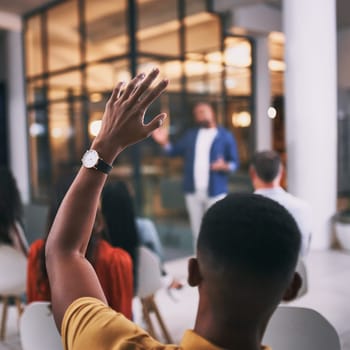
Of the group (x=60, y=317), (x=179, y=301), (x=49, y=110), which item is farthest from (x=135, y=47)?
(x=60, y=317)

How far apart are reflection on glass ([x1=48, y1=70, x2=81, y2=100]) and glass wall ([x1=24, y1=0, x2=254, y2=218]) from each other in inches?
0.6

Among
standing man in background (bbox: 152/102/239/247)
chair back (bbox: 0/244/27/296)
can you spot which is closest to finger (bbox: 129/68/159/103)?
chair back (bbox: 0/244/27/296)

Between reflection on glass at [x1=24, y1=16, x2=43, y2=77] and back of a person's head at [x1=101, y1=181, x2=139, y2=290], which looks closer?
back of a person's head at [x1=101, y1=181, x2=139, y2=290]

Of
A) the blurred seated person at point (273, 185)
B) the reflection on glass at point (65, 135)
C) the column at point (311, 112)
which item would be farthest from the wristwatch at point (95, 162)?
the reflection on glass at point (65, 135)

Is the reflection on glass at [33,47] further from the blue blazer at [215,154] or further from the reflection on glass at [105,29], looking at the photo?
the blue blazer at [215,154]

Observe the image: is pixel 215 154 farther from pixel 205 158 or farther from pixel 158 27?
pixel 158 27

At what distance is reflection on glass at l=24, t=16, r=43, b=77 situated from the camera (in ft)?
25.6

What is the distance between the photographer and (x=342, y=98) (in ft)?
8.24

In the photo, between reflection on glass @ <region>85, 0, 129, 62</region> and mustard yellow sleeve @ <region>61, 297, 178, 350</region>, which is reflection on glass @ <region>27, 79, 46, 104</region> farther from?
mustard yellow sleeve @ <region>61, 297, 178, 350</region>

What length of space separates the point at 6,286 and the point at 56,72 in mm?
5365

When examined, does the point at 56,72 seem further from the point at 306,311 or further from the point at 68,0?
the point at 306,311

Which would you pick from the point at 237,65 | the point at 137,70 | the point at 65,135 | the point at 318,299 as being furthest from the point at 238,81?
the point at 318,299

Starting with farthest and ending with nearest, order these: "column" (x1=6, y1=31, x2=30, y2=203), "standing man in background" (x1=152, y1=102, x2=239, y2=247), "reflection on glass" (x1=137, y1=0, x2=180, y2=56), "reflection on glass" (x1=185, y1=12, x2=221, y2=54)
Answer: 1. "column" (x1=6, y1=31, x2=30, y2=203)
2. "reflection on glass" (x1=185, y1=12, x2=221, y2=54)
3. "reflection on glass" (x1=137, y1=0, x2=180, y2=56)
4. "standing man in background" (x1=152, y1=102, x2=239, y2=247)

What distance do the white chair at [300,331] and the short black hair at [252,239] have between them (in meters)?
0.63
